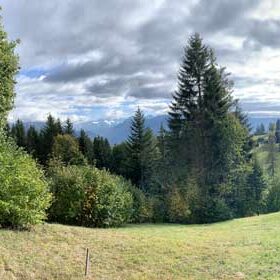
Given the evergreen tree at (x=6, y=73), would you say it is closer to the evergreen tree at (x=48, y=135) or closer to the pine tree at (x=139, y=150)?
the pine tree at (x=139, y=150)

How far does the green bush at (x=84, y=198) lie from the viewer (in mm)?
24672

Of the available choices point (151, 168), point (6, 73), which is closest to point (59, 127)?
point (151, 168)

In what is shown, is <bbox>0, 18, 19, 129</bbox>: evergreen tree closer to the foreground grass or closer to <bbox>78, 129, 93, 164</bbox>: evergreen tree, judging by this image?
the foreground grass

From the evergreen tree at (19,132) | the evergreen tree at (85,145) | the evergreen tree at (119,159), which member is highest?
the evergreen tree at (19,132)

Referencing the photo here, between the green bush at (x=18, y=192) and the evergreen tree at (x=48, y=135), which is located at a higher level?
the evergreen tree at (x=48, y=135)

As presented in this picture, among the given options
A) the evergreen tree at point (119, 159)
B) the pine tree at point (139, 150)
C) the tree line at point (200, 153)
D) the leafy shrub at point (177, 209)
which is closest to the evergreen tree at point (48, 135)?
the evergreen tree at point (119, 159)

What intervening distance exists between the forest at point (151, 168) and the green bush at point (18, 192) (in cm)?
4

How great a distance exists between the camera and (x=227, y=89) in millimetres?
47531

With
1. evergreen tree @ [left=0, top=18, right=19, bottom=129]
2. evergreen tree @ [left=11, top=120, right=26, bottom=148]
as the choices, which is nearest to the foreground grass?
evergreen tree @ [left=0, top=18, right=19, bottom=129]

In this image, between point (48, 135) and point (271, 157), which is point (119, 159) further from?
point (271, 157)

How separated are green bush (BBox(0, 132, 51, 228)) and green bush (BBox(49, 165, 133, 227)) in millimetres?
6026

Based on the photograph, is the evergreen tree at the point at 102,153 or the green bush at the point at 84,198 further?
the evergreen tree at the point at 102,153

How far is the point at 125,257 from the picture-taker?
51.5 ft

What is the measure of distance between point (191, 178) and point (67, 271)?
32.5 meters
